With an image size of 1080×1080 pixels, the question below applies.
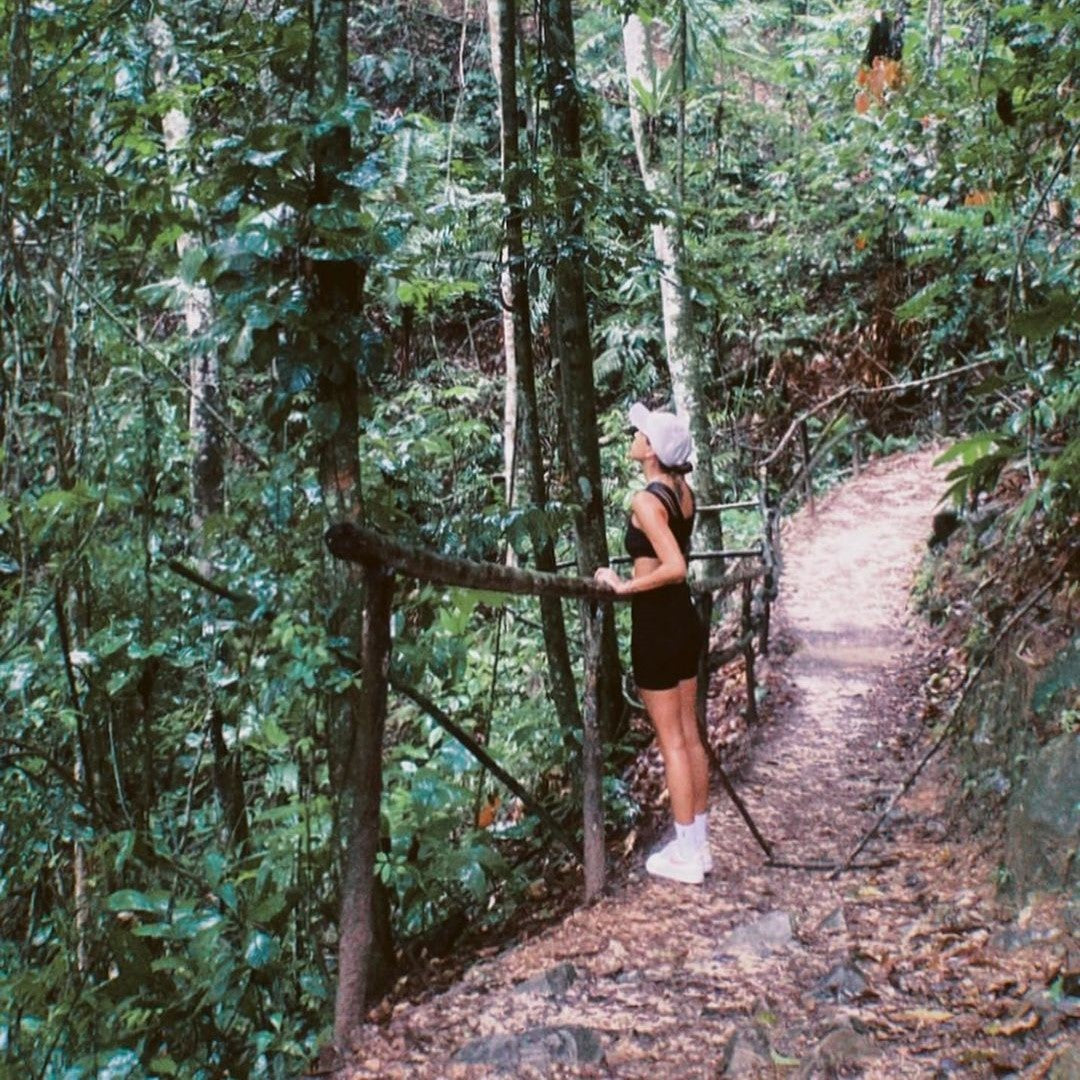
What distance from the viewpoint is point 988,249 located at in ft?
29.6

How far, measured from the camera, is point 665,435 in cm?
388

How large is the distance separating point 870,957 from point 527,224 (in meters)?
3.68

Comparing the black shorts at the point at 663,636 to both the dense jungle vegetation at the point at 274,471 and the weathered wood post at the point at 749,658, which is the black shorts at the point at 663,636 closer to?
the dense jungle vegetation at the point at 274,471

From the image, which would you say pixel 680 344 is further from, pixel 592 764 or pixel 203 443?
pixel 592 764

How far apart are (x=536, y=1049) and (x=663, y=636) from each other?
1.64 metres

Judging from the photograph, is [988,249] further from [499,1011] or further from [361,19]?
[361,19]

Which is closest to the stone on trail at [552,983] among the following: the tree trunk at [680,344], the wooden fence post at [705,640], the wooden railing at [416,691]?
the wooden railing at [416,691]

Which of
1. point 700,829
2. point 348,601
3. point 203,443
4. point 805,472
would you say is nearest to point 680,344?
point 805,472

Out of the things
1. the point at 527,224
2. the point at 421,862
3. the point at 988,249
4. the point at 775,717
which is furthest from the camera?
the point at 988,249

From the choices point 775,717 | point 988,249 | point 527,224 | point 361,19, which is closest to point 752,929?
point 775,717

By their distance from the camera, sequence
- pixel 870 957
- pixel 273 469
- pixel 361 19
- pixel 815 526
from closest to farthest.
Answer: pixel 870 957 → pixel 273 469 → pixel 815 526 → pixel 361 19

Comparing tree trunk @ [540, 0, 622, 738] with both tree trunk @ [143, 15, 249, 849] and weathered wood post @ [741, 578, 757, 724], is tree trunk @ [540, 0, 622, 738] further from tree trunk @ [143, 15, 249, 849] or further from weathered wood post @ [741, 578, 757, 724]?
tree trunk @ [143, 15, 249, 849]

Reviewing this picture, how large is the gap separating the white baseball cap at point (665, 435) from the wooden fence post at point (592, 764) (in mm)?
650

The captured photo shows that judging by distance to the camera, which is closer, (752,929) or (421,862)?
(752,929)
